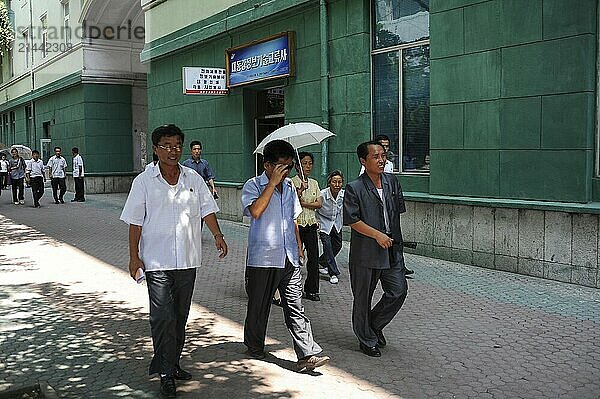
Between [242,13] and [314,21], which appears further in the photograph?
[242,13]

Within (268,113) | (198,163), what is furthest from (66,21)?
(198,163)

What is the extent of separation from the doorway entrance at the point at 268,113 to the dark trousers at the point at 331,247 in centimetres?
628

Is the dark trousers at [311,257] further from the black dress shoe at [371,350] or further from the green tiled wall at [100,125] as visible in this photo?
the green tiled wall at [100,125]

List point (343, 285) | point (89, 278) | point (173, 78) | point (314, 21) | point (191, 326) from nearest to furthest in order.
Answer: point (191, 326) < point (343, 285) < point (89, 278) < point (314, 21) < point (173, 78)

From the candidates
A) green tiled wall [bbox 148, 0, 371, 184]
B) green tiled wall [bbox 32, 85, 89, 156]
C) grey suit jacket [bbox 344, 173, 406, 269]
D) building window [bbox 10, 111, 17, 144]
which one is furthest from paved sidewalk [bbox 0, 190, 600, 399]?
building window [bbox 10, 111, 17, 144]

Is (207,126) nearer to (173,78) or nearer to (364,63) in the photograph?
(173,78)

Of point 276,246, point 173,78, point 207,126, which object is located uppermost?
point 173,78

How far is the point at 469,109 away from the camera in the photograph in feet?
30.8

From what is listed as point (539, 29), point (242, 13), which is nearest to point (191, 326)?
point (539, 29)

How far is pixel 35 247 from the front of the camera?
11.9m

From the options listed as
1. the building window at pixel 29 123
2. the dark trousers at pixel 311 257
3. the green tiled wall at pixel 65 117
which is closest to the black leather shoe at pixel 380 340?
the dark trousers at pixel 311 257

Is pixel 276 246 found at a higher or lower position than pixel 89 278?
higher

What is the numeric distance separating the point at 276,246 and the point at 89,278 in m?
4.68

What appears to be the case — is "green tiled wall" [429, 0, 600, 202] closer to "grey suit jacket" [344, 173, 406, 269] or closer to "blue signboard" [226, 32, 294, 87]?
"grey suit jacket" [344, 173, 406, 269]
